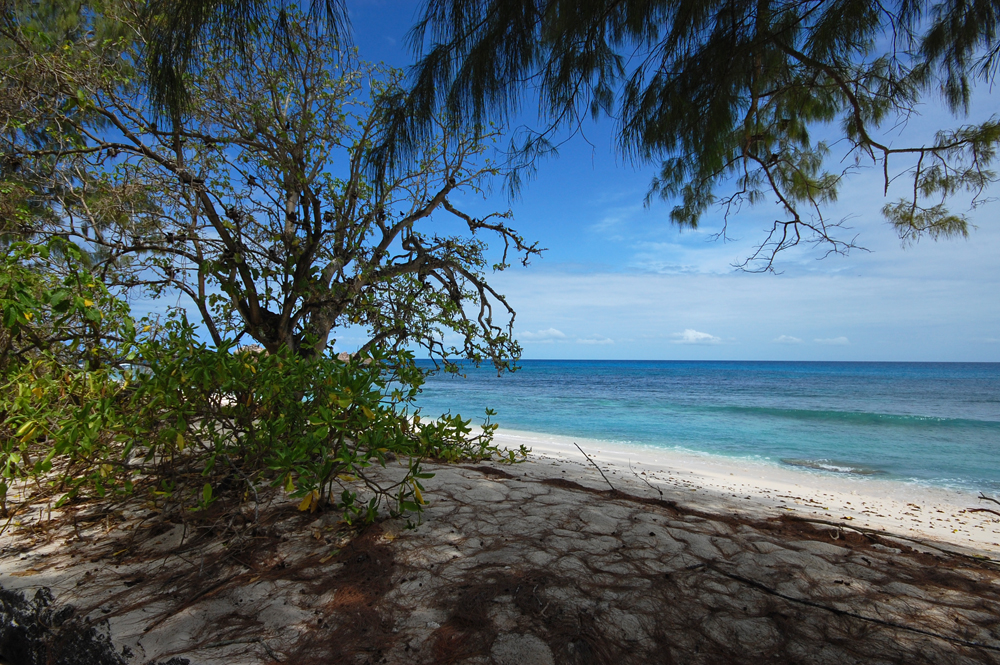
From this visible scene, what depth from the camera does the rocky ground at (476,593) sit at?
1523 mm

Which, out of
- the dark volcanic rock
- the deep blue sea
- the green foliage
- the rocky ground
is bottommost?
the deep blue sea

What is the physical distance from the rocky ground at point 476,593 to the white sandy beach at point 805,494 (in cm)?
114

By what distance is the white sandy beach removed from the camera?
3.81 metres

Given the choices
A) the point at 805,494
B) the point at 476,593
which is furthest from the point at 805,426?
the point at 476,593

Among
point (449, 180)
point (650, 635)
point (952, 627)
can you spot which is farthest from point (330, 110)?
point (952, 627)

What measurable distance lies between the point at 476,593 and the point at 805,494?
5616mm

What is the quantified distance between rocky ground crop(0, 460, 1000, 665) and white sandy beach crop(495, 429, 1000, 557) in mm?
1139

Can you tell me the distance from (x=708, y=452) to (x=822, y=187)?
6.51 meters

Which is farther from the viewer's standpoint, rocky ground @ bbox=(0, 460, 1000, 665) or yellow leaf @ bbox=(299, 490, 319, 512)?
yellow leaf @ bbox=(299, 490, 319, 512)

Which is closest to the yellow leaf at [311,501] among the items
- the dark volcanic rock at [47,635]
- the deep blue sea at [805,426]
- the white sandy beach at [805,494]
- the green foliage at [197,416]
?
the green foliage at [197,416]

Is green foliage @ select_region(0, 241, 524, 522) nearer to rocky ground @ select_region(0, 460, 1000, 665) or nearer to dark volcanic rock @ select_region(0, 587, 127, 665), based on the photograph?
rocky ground @ select_region(0, 460, 1000, 665)

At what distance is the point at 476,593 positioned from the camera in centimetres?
177

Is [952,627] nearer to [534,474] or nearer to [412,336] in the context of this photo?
[534,474]

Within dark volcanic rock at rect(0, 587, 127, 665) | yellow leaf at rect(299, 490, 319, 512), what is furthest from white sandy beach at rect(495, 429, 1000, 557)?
dark volcanic rock at rect(0, 587, 127, 665)
